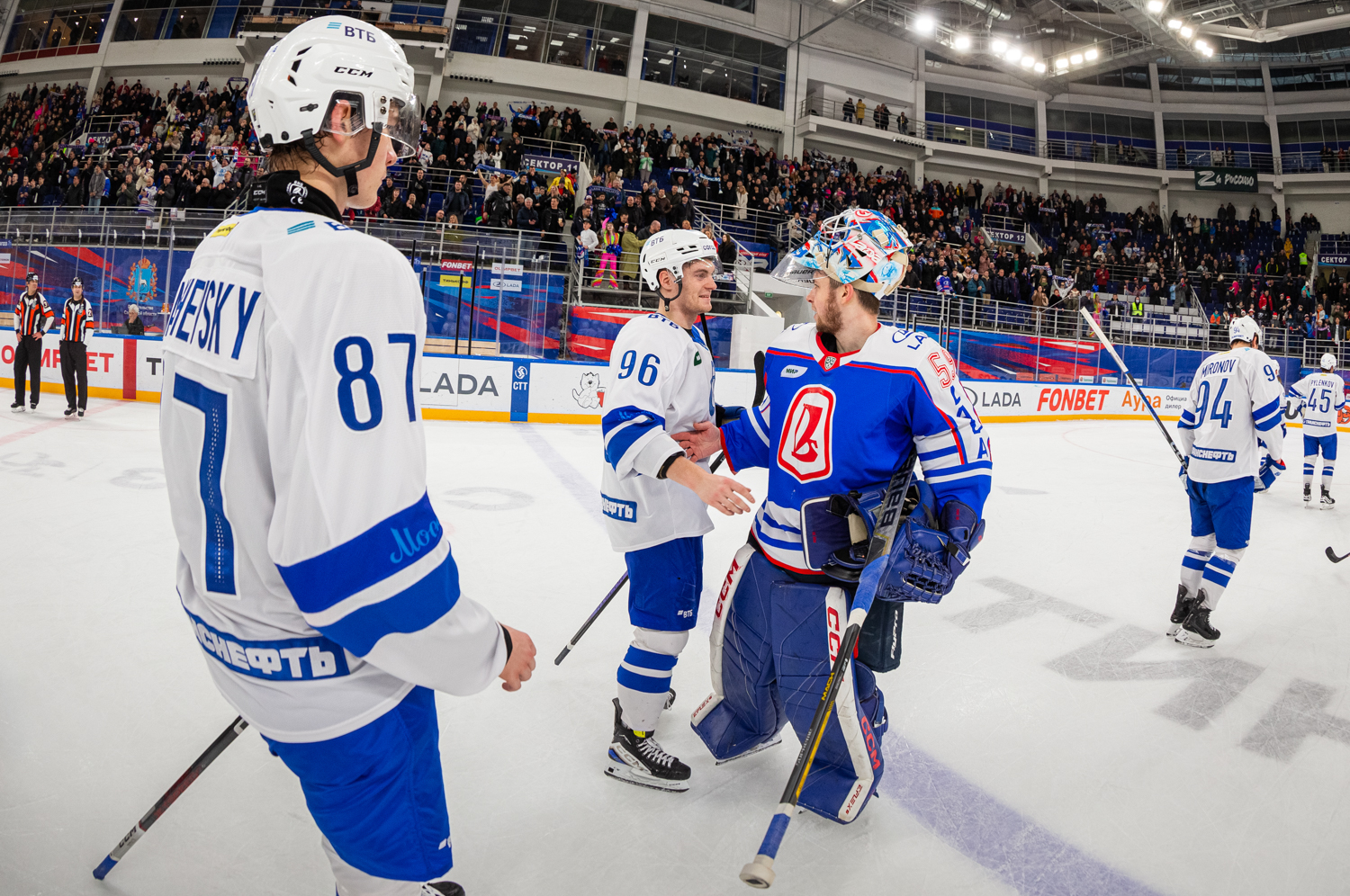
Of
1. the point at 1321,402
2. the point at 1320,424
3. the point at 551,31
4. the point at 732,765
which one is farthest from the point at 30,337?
the point at 551,31

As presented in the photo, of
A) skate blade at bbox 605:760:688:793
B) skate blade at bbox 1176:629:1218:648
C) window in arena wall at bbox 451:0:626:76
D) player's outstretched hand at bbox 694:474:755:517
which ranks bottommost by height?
skate blade at bbox 605:760:688:793

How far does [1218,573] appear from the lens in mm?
3832

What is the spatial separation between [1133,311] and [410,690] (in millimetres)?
24043

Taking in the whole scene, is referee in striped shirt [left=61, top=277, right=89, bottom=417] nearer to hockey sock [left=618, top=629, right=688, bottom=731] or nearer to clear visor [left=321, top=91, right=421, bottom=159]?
hockey sock [left=618, top=629, right=688, bottom=731]

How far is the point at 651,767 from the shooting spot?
2.28 meters

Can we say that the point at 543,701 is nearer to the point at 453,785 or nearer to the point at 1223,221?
the point at 453,785

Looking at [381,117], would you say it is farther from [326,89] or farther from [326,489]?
[326,489]

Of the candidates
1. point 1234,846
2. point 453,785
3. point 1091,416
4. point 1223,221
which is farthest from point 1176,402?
point 453,785

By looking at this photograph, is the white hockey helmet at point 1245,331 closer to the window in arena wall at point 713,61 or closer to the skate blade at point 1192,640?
the skate blade at point 1192,640

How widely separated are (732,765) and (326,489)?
75.4 inches

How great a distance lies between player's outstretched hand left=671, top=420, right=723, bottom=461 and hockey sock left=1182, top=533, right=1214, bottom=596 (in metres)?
3.02

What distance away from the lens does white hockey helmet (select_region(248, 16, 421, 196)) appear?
42.8 inches

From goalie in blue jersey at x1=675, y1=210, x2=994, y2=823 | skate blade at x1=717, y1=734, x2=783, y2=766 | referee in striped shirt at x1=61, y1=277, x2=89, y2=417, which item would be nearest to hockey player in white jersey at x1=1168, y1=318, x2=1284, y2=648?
skate blade at x1=717, y1=734, x2=783, y2=766

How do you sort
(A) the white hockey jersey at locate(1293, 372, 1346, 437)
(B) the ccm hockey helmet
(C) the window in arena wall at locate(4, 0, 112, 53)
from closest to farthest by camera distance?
(B) the ccm hockey helmet, (A) the white hockey jersey at locate(1293, 372, 1346, 437), (C) the window in arena wall at locate(4, 0, 112, 53)
